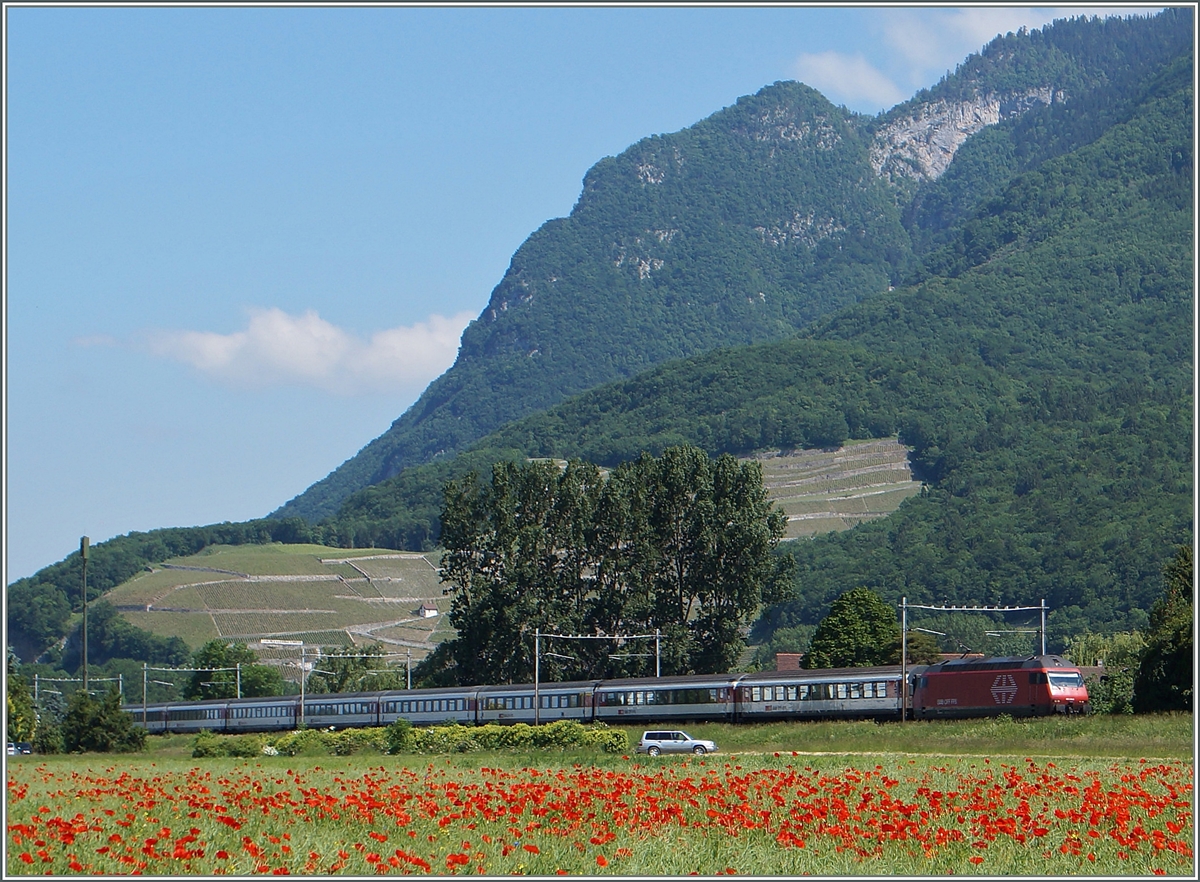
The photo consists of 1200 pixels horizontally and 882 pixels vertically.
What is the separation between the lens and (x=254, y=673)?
14275 cm

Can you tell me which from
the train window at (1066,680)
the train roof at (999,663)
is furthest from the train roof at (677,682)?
the train window at (1066,680)

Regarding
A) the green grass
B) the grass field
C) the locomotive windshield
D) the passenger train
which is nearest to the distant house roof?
the passenger train

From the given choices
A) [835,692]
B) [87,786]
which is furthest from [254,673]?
[87,786]

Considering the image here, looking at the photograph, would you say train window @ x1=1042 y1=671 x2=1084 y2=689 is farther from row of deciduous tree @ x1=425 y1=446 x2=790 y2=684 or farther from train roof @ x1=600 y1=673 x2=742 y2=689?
row of deciduous tree @ x1=425 y1=446 x2=790 y2=684

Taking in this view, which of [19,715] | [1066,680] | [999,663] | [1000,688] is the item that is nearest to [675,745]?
[1000,688]

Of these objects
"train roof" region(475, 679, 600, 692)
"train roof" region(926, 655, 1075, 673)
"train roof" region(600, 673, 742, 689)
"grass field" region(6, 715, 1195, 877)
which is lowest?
"train roof" region(475, 679, 600, 692)

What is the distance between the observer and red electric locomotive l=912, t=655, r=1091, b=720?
5997cm

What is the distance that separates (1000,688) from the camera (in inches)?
2422

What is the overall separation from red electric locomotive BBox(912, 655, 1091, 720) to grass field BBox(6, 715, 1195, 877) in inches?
1222

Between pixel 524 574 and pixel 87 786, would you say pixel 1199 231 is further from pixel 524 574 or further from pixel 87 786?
pixel 524 574

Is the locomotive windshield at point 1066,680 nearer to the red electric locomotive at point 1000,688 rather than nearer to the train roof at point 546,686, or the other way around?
the red electric locomotive at point 1000,688

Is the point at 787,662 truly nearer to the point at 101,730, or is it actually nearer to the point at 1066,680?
the point at 1066,680

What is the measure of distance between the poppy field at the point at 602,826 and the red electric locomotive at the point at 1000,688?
109 feet

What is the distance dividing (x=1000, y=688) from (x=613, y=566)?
29.6m
